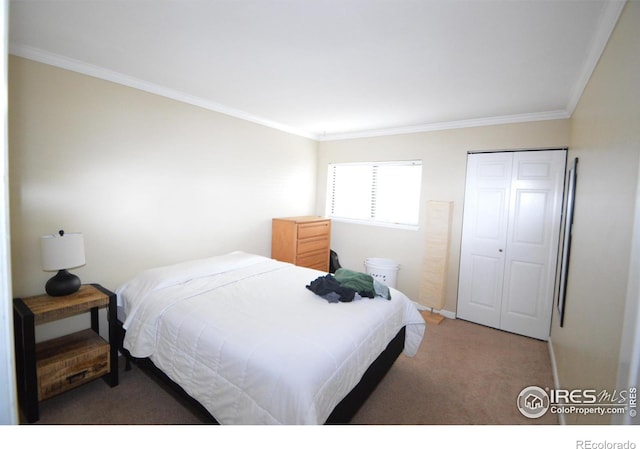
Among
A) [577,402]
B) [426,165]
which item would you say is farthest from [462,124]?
[577,402]

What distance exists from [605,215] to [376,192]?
A: 10.2 feet

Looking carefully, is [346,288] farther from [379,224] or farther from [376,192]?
[376,192]

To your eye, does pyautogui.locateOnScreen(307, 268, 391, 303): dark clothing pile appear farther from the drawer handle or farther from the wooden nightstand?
the drawer handle

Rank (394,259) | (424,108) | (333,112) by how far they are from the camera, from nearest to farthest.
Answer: (424,108), (333,112), (394,259)

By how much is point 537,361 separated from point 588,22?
112 inches

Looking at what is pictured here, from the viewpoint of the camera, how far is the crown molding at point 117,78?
6.85ft

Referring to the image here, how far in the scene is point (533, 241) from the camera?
3.24 metres

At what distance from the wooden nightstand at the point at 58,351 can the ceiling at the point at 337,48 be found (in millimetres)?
1783

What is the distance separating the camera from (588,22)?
1554mm

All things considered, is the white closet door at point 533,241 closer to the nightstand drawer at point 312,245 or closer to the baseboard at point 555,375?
the baseboard at point 555,375

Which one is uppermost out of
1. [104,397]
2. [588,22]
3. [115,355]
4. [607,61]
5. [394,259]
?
[588,22]

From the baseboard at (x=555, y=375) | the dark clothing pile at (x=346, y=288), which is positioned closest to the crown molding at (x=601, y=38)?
the dark clothing pile at (x=346, y=288)

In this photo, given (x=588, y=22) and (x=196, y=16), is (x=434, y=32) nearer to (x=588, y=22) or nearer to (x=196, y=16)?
(x=588, y=22)

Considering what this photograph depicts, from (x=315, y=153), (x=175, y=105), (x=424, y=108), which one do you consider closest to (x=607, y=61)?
(x=424, y=108)
